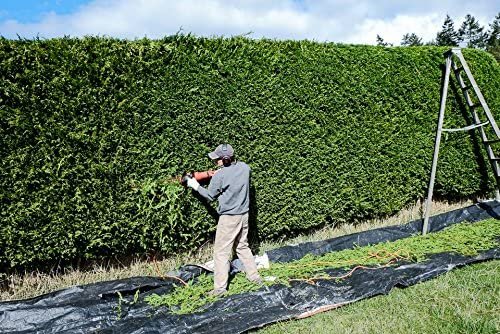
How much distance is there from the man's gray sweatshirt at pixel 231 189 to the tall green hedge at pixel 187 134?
71 cm

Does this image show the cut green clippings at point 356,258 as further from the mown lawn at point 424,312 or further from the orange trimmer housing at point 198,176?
the orange trimmer housing at point 198,176

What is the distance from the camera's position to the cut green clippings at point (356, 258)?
16.1ft

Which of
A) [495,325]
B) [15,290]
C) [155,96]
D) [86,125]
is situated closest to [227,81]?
[155,96]

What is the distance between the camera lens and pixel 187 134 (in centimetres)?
577

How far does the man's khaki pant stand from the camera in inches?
199

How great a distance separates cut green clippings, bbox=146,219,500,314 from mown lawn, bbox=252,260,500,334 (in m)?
0.75

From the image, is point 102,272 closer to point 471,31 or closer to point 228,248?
point 228,248

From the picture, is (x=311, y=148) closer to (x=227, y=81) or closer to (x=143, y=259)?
(x=227, y=81)

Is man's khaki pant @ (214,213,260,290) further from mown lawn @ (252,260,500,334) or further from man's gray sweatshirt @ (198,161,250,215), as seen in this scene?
mown lawn @ (252,260,500,334)

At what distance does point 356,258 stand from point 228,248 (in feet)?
6.08

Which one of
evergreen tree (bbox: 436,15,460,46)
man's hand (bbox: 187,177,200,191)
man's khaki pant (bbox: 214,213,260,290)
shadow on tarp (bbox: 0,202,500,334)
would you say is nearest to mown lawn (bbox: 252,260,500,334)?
shadow on tarp (bbox: 0,202,500,334)

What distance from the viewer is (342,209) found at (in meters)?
7.20

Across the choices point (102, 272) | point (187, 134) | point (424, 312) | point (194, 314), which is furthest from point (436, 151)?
point (102, 272)

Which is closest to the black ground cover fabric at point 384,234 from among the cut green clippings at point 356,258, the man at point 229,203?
the cut green clippings at point 356,258
